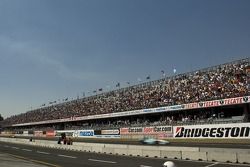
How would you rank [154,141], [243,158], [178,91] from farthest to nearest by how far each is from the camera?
[178,91] < [154,141] < [243,158]

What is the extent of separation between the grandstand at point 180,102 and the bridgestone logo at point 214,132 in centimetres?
98

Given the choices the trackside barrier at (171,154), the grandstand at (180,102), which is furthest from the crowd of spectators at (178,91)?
the trackside barrier at (171,154)

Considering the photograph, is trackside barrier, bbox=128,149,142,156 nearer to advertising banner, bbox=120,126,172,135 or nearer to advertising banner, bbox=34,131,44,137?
advertising banner, bbox=120,126,172,135

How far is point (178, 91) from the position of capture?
54906mm

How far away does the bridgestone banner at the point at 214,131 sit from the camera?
3750 centimetres

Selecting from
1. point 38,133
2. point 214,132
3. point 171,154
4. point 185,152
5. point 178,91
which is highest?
point 178,91

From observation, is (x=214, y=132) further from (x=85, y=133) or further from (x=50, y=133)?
(x=50, y=133)

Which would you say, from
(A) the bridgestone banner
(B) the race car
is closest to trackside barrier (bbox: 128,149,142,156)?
(B) the race car

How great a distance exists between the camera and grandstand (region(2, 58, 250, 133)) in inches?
1730

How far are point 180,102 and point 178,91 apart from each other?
3.72 metres

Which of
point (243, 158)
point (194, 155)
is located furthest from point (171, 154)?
point (243, 158)

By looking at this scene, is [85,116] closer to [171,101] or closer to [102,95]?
[102,95]

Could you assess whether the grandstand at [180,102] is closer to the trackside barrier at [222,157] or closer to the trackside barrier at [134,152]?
the trackside barrier at [134,152]

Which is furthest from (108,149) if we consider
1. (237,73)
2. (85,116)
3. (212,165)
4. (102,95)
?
(102,95)
